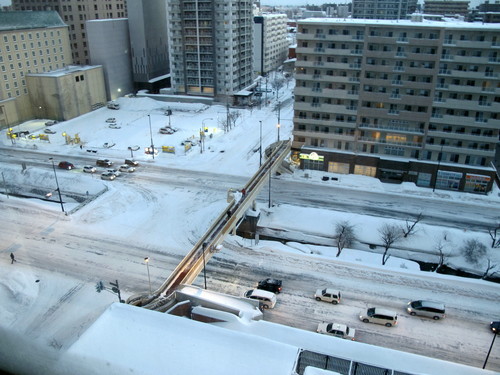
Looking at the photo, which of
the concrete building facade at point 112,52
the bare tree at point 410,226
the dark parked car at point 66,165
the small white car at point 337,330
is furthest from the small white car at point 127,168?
the concrete building facade at point 112,52

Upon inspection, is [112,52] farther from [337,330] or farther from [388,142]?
[337,330]

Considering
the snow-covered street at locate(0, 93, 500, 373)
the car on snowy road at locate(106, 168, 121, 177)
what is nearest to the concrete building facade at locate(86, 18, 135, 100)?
the snow-covered street at locate(0, 93, 500, 373)

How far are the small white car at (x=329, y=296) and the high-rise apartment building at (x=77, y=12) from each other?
87.0 m

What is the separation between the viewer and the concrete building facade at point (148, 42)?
3384 inches

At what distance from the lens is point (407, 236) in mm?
38281

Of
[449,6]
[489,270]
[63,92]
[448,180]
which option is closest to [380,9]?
[449,6]

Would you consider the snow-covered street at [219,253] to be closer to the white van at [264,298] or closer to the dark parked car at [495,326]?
the dark parked car at [495,326]

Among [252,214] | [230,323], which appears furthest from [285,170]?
[230,323]

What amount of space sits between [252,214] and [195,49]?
53.4 metres

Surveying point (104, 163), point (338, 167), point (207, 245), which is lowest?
point (104, 163)

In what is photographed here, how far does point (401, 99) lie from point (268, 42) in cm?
7709

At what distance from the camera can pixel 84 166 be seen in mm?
54250

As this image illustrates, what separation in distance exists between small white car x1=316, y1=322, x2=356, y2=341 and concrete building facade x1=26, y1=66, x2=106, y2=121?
2575 inches

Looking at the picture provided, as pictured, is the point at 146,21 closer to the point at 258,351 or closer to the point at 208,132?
the point at 208,132
